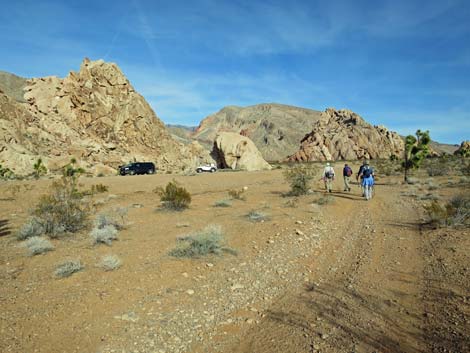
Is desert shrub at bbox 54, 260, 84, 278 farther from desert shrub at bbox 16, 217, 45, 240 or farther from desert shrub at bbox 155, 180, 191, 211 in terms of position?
desert shrub at bbox 155, 180, 191, 211

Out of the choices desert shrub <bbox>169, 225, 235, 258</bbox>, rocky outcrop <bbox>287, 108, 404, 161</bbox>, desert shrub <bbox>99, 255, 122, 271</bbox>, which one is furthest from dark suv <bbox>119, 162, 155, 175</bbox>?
rocky outcrop <bbox>287, 108, 404, 161</bbox>

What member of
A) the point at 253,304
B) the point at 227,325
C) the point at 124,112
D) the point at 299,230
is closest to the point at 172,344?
the point at 227,325

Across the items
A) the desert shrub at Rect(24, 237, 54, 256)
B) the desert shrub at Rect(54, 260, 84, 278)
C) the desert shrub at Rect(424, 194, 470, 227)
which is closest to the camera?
the desert shrub at Rect(54, 260, 84, 278)

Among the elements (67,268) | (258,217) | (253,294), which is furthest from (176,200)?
(253,294)

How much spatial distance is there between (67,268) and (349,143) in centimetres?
10812

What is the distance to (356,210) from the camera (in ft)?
46.2

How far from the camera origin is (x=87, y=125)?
56031 millimetres

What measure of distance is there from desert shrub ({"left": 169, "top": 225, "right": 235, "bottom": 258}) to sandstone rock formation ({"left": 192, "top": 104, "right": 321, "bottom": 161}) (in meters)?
125

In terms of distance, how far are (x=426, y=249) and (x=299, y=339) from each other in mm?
5280

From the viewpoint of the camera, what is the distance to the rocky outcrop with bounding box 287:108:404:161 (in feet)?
342

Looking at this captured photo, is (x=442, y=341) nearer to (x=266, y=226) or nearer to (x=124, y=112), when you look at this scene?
(x=266, y=226)

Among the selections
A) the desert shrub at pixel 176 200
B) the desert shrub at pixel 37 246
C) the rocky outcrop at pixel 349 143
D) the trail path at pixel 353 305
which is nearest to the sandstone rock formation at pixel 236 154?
the desert shrub at pixel 176 200

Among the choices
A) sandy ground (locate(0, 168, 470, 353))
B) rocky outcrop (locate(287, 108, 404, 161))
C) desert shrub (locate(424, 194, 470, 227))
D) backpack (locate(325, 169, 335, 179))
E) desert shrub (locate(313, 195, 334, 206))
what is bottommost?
sandy ground (locate(0, 168, 470, 353))

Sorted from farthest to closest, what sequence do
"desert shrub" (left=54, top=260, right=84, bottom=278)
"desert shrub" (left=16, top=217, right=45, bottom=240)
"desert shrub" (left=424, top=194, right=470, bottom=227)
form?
"desert shrub" (left=424, top=194, right=470, bottom=227), "desert shrub" (left=16, top=217, right=45, bottom=240), "desert shrub" (left=54, top=260, right=84, bottom=278)
